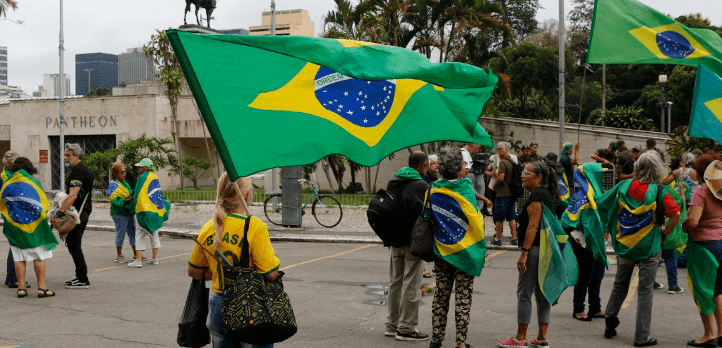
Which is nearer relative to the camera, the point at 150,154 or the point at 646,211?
the point at 646,211

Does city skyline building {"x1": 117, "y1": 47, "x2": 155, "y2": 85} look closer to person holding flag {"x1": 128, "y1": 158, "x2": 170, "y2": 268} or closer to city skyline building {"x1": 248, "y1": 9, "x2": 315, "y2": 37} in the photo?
city skyline building {"x1": 248, "y1": 9, "x2": 315, "y2": 37}

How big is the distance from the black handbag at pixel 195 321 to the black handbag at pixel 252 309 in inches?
15.2

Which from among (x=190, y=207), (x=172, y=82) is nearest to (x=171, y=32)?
(x=190, y=207)

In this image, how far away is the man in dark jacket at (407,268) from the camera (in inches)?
283

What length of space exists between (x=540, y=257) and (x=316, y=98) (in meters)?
2.95

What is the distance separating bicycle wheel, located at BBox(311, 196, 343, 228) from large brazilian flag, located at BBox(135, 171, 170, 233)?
6.48 metres

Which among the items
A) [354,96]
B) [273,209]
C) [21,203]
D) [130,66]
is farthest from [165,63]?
[130,66]

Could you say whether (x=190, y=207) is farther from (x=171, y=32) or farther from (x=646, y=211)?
(x=171, y=32)

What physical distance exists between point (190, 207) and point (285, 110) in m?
18.7

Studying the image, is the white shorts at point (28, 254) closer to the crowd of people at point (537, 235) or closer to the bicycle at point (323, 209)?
the crowd of people at point (537, 235)

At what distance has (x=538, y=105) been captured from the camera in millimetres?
38188

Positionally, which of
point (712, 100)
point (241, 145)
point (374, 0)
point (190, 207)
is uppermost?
point (374, 0)

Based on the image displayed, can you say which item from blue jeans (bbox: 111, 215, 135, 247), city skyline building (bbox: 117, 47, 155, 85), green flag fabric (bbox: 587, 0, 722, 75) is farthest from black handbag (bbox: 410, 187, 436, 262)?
city skyline building (bbox: 117, 47, 155, 85)

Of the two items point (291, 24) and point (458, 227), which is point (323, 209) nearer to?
point (458, 227)
